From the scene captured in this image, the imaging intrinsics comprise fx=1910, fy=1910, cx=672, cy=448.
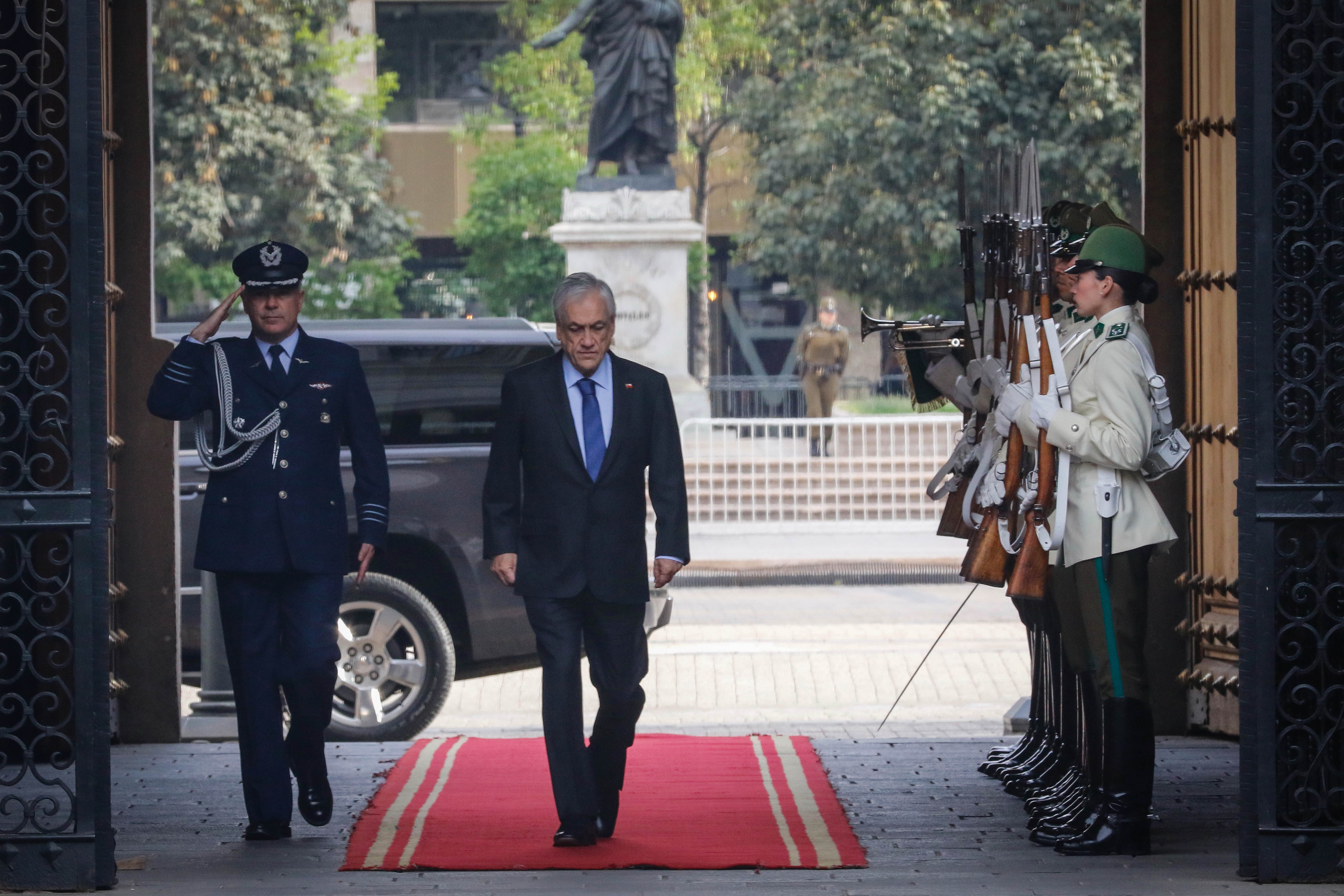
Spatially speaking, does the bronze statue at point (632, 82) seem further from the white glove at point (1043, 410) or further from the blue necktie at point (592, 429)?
the white glove at point (1043, 410)

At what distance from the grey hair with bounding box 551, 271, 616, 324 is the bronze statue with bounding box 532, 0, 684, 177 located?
16220mm

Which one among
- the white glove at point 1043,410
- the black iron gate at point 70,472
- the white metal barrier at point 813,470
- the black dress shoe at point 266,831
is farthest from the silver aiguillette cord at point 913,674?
the white metal barrier at point 813,470

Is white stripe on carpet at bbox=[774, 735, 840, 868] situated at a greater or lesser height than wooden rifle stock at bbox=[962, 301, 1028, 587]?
lesser

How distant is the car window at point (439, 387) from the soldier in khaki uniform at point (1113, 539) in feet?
13.3

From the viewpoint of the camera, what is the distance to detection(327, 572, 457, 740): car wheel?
9438 millimetres

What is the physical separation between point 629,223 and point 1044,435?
16.6 m

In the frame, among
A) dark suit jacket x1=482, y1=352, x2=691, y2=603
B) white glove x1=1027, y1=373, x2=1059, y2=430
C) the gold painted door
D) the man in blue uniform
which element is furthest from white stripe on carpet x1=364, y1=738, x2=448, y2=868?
the gold painted door

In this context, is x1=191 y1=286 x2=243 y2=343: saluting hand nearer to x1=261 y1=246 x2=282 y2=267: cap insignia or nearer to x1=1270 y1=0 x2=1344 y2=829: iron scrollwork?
x1=261 y1=246 x2=282 y2=267: cap insignia

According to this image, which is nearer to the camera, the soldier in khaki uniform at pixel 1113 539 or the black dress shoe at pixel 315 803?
the soldier in khaki uniform at pixel 1113 539

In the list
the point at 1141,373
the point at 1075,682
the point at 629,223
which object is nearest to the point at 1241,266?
the point at 1141,373

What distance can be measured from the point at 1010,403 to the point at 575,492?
1.45 metres

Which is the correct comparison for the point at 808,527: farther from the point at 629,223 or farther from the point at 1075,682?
the point at 1075,682

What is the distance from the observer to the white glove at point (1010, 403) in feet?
20.3

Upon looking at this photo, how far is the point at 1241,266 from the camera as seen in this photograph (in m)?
5.76
